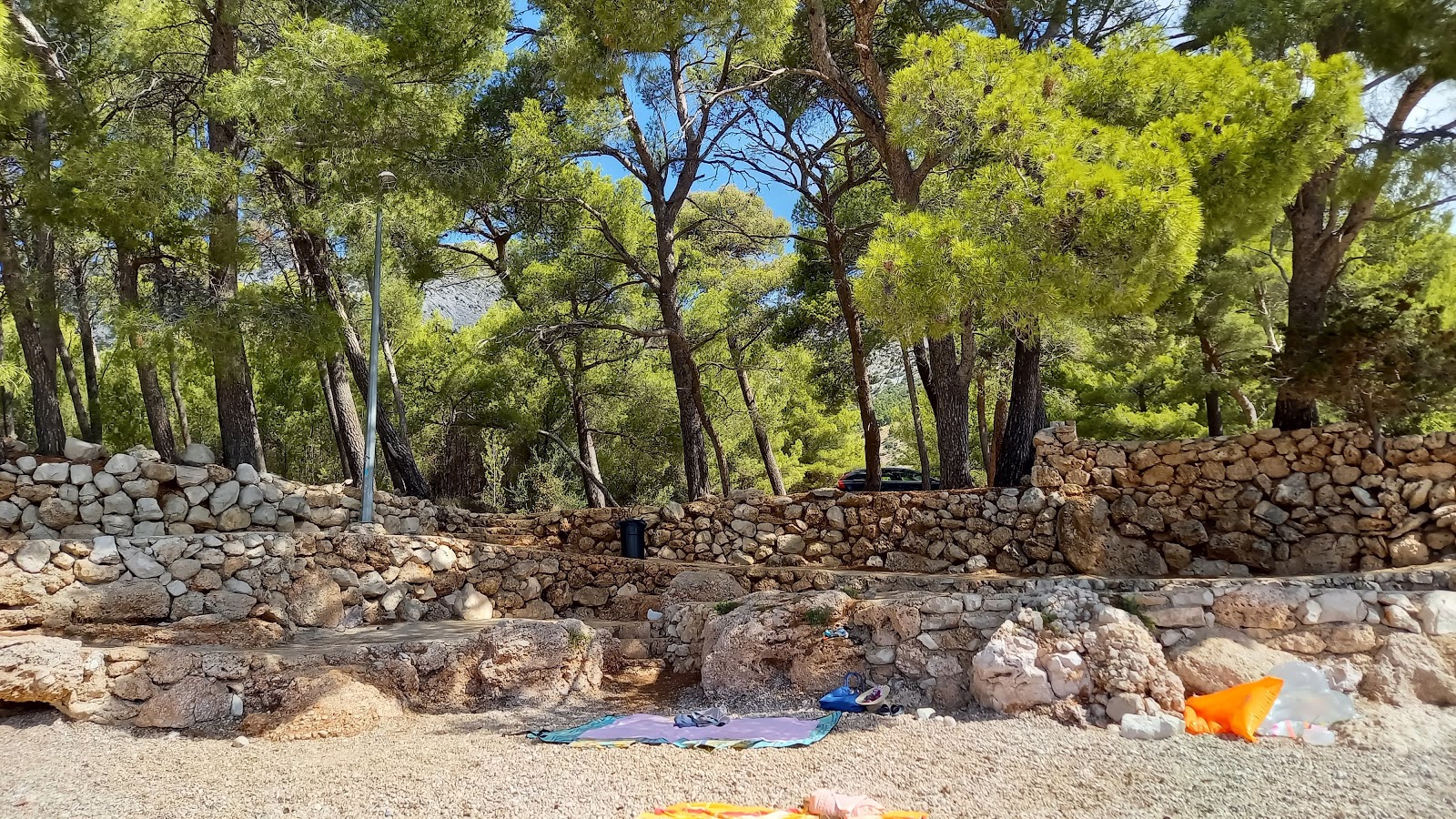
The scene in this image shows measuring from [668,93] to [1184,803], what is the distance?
1063 centimetres

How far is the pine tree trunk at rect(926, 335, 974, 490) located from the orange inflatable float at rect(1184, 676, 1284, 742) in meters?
4.69

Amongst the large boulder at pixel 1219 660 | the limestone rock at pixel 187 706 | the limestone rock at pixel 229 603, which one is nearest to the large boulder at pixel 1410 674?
the large boulder at pixel 1219 660

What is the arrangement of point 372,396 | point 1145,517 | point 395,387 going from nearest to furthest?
1. point 1145,517
2. point 372,396
3. point 395,387

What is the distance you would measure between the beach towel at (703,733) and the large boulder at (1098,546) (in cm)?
431

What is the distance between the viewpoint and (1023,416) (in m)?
9.57

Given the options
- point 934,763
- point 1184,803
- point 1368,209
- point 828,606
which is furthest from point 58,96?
point 1368,209

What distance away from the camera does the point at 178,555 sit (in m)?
7.86

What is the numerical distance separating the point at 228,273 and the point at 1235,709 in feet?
32.2

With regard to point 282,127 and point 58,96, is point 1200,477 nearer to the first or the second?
point 282,127

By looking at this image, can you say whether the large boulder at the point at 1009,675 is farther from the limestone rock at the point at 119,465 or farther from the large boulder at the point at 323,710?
the limestone rock at the point at 119,465

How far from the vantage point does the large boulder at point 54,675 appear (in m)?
5.77

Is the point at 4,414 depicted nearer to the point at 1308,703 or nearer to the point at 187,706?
the point at 187,706

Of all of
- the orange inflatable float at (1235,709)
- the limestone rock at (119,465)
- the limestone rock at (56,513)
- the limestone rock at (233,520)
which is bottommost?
the orange inflatable float at (1235,709)

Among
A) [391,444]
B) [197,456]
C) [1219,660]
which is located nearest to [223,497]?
[197,456]
